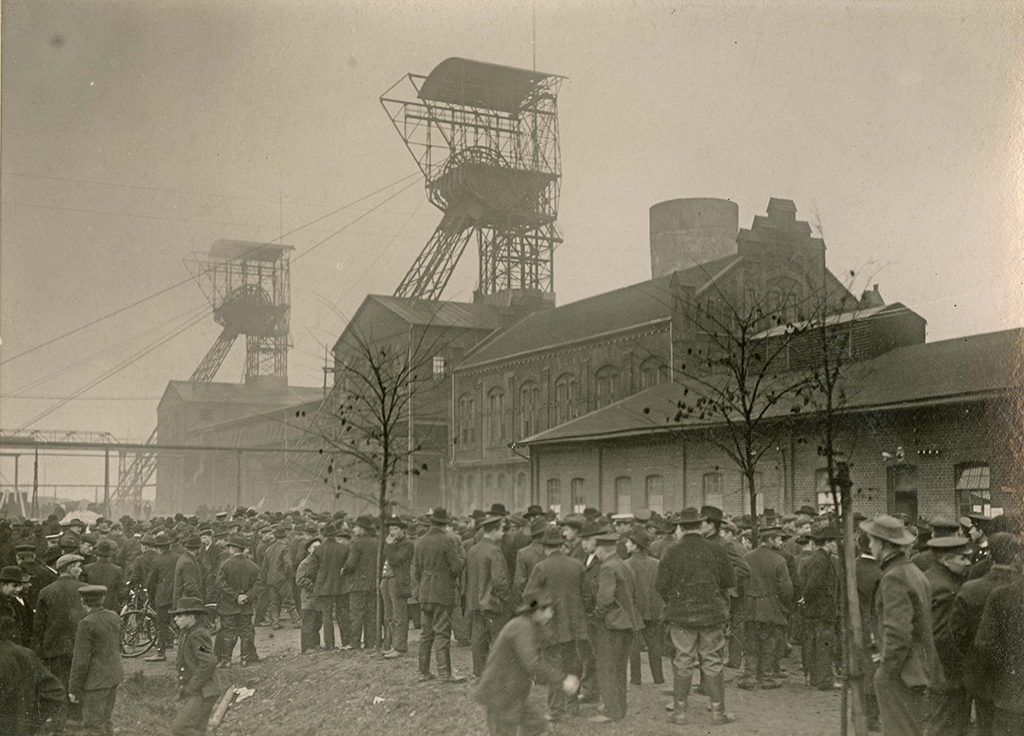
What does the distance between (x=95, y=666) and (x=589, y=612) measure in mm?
5042

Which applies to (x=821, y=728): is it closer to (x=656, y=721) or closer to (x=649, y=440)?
(x=656, y=721)

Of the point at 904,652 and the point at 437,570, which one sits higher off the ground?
the point at 437,570

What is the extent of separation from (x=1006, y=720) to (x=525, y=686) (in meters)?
3.60

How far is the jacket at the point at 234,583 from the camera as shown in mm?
13578

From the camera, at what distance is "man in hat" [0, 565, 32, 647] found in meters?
8.54

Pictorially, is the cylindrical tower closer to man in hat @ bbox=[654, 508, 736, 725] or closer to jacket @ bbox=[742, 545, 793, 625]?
jacket @ bbox=[742, 545, 793, 625]

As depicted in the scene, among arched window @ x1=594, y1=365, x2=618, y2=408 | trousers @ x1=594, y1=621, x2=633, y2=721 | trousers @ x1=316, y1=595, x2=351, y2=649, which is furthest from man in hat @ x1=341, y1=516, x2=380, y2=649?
arched window @ x1=594, y1=365, x2=618, y2=408

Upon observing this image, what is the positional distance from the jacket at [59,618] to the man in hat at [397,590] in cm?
466

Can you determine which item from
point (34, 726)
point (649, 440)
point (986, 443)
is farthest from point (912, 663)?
point (649, 440)

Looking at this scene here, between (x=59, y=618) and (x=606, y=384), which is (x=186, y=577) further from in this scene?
(x=606, y=384)

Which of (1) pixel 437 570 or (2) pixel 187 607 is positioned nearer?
(2) pixel 187 607

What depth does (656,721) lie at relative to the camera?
9492mm

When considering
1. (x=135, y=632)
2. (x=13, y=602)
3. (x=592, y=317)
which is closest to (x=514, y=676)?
(x=13, y=602)

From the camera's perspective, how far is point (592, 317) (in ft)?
132
